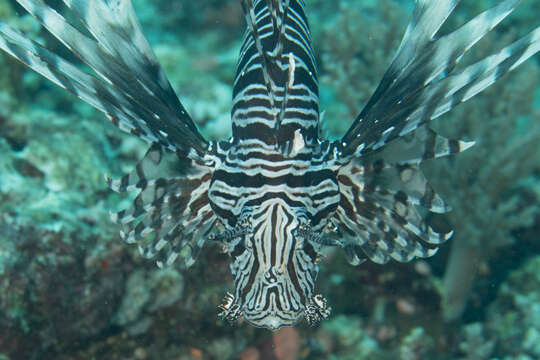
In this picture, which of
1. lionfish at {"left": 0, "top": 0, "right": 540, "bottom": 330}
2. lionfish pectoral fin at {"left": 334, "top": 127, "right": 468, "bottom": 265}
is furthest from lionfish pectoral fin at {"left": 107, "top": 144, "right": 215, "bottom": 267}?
lionfish pectoral fin at {"left": 334, "top": 127, "right": 468, "bottom": 265}

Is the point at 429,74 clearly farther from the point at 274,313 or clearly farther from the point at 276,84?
the point at 274,313

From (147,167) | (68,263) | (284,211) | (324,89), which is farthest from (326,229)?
(324,89)

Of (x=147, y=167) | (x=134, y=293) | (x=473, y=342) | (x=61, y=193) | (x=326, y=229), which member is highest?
(x=61, y=193)

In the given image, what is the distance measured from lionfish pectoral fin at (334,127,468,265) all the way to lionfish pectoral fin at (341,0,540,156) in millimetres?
373

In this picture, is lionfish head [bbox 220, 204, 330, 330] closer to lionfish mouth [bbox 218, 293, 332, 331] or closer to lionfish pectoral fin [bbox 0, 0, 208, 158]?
lionfish mouth [bbox 218, 293, 332, 331]

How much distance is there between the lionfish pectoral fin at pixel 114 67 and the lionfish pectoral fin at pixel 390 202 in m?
1.19

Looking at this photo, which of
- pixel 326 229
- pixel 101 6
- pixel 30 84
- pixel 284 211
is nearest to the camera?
pixel 284 211

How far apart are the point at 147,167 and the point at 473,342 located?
396cm

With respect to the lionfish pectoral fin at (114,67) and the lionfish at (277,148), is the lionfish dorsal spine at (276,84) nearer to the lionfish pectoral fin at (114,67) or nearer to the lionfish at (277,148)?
the lionfish at (277,148)

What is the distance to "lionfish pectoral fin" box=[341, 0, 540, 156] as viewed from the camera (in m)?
2.66

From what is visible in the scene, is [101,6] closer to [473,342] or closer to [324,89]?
[473,342]

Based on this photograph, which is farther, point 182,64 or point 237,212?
point 182,64

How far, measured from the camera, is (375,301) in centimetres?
549

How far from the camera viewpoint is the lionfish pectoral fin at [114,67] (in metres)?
2.71
